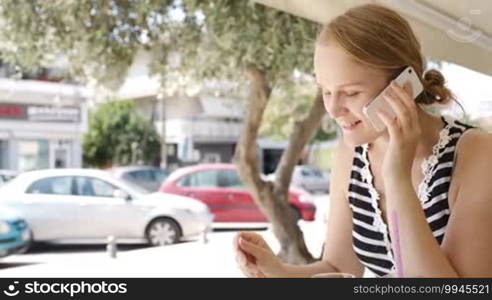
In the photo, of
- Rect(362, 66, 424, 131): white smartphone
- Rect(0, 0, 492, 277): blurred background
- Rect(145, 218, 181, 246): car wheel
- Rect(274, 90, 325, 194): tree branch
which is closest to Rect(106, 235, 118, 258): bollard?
Rect(0, 0, 492, 277): blurred background

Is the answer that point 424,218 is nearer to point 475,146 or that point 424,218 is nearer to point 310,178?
point 475,146

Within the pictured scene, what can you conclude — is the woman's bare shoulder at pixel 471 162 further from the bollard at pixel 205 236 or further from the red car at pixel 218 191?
the red car at pixel 218 191

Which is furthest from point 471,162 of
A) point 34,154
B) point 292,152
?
point 34,154

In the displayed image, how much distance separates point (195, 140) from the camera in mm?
22781

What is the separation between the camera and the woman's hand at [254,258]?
1098mm

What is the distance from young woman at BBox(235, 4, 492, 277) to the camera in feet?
3.07

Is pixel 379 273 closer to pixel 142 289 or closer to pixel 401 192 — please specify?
pixel 401 192

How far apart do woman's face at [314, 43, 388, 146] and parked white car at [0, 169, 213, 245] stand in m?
6.79

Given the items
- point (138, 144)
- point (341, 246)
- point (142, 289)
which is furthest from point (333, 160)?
point (138, 144)

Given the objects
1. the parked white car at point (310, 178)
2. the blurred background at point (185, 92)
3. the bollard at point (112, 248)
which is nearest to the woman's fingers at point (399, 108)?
the blurred background at point (185, 92)

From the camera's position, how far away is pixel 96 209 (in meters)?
7.87

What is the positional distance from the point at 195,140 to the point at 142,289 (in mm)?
21983

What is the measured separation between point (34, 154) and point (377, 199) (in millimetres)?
15952

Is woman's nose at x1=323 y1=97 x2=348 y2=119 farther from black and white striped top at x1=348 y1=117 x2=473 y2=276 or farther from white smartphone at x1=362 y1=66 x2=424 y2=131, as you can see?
black and white striped top at x1=348 y1=117 x2=473 y2=276
